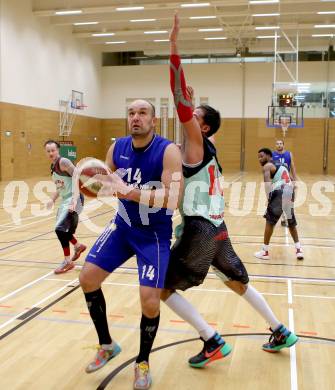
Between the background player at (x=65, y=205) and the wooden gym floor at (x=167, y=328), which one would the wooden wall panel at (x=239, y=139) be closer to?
the background player at (x=65, y=205)

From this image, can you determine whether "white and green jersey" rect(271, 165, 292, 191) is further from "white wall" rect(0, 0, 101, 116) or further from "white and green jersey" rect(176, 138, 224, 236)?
"white wall" rect(0, 0, 101, 116)

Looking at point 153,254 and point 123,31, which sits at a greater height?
point 123,31

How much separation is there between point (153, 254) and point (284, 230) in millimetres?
7558

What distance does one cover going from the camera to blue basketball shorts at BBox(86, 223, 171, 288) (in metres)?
3.32

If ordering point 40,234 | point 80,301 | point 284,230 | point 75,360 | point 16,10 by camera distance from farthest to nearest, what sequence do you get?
point 16,10 → point 284,230 → point 40,234 → point 80,301 → point 75,360

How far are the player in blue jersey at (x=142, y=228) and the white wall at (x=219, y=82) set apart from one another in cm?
2749

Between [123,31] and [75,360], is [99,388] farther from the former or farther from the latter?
[123,31]

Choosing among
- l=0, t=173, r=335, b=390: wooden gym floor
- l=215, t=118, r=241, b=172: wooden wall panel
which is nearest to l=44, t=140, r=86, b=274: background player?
l=0, t=173, r=335, b=390: wooden gym floor

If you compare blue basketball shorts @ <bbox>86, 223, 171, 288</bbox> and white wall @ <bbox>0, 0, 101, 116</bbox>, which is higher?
white wall @ <bbox>0, 0, 101, 116</bbox>

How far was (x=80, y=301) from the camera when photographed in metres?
5.35

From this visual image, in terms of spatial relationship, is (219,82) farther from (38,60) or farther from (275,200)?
(275,200)

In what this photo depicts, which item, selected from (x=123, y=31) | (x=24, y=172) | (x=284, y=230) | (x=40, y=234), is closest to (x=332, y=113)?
(x=123, y=31)

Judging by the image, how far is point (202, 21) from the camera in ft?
82.8

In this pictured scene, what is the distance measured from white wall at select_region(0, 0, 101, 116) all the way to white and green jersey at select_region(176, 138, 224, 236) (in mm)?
19268
